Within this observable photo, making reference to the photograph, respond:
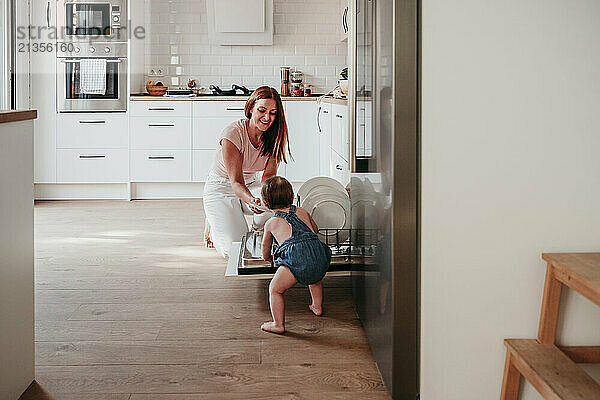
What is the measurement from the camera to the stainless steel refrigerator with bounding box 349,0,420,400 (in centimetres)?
189

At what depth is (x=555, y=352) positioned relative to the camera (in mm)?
1772

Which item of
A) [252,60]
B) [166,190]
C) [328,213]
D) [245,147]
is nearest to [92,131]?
[166,190]

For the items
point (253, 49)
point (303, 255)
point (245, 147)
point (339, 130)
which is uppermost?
point (253, 49)

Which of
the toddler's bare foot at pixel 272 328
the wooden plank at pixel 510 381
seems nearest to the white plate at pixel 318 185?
the toddler's bare foot at pixel 272 328

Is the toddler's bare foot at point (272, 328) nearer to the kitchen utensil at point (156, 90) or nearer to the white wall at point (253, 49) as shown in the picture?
the kitchen utensil at point (156, 90)

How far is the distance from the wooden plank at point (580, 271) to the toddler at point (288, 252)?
3.82 feet

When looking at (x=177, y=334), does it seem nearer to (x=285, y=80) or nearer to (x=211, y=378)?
(x=211, y=378)

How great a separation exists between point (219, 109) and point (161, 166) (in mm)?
762

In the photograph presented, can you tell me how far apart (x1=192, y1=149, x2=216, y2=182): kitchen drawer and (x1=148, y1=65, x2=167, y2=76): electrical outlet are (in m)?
1.09

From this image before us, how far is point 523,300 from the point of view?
1881 mm

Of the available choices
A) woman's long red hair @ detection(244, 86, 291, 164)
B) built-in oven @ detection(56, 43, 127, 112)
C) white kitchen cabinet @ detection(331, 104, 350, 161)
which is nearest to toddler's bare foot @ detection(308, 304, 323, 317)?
woman's long red hair @ detection(244, 86, 291, 164)

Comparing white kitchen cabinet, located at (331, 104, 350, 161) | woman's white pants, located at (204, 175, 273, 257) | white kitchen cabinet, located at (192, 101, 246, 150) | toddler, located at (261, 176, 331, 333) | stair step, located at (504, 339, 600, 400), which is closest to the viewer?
stair step, located at (504, 339, 600, 400)

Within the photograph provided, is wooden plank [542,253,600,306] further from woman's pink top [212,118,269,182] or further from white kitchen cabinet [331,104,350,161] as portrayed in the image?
white kitchen cabinet [331,104,350,161]

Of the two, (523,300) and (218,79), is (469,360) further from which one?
(218,79)
